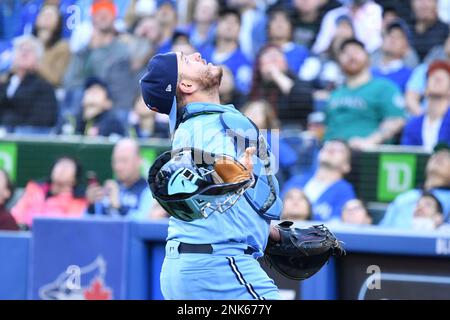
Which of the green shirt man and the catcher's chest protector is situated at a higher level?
the green shirt man

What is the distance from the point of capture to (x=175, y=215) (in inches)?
149

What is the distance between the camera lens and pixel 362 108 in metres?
7.94

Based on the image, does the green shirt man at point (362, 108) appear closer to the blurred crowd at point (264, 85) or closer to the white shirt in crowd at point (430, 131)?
the blurred crowd at point (264, 85)

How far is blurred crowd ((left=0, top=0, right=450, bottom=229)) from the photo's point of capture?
744 centimetres

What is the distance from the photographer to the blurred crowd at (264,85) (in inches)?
293

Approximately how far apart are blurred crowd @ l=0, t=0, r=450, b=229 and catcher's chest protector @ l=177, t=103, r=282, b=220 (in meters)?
2.69

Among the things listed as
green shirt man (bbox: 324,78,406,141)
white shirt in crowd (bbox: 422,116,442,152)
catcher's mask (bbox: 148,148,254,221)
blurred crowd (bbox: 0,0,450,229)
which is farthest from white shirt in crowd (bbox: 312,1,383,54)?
catcher's mask (bbox: 148,148,254,221)

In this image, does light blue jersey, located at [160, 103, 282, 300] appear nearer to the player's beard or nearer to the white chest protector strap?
the white chest protector strap

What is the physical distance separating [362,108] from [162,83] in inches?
163

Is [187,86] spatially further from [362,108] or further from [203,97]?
[362,108]

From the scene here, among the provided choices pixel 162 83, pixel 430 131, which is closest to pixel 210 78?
pixel 162 83

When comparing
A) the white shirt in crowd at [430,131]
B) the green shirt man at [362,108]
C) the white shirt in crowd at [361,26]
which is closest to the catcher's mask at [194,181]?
the white shirt in crowd at [430,131]
